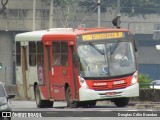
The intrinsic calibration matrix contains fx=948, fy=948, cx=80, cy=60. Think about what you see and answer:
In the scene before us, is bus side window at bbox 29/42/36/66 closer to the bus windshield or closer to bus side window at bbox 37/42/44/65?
bus side window at bbox 37/42/44/65

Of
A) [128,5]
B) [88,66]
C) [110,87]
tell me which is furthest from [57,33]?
[128,5]

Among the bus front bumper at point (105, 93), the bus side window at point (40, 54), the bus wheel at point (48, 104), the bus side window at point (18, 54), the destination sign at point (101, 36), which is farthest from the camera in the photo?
the bus side window at point (18, 54)

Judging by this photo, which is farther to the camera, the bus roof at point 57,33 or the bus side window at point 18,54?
the bus side window at point 18,54

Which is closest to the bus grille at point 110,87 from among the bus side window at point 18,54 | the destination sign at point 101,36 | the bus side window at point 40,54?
the destination sign at point 101,36

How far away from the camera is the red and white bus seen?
35.7 meters

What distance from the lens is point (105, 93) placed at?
35750 mm

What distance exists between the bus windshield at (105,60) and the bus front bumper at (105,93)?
61cm

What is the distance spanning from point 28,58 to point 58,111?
5787mm

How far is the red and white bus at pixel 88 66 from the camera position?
117 ft

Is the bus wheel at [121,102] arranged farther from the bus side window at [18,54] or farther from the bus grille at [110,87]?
the bus side window at [18,54]

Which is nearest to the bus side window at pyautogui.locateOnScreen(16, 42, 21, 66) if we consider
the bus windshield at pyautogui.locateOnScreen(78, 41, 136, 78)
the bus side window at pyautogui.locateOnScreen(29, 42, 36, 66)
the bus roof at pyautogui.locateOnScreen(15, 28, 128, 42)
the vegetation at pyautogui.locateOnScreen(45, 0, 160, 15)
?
the bus roof at pyautogui.locateOnScreen(15, 28, 128, 42)

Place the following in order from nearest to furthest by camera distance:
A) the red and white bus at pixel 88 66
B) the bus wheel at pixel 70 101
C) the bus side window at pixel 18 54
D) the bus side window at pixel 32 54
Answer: the red and white bus at pixel 88 66 → the bus wheel at pixel 70 101 → the bus side window at pixel 32 54 → the bus side window at pixel 18 54

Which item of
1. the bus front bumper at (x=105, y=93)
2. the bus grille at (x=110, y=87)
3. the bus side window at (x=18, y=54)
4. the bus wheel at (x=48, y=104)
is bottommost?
the bus wheel at (x=48, y=104)

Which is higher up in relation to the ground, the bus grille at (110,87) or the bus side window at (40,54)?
the bus side window at (40,54)
